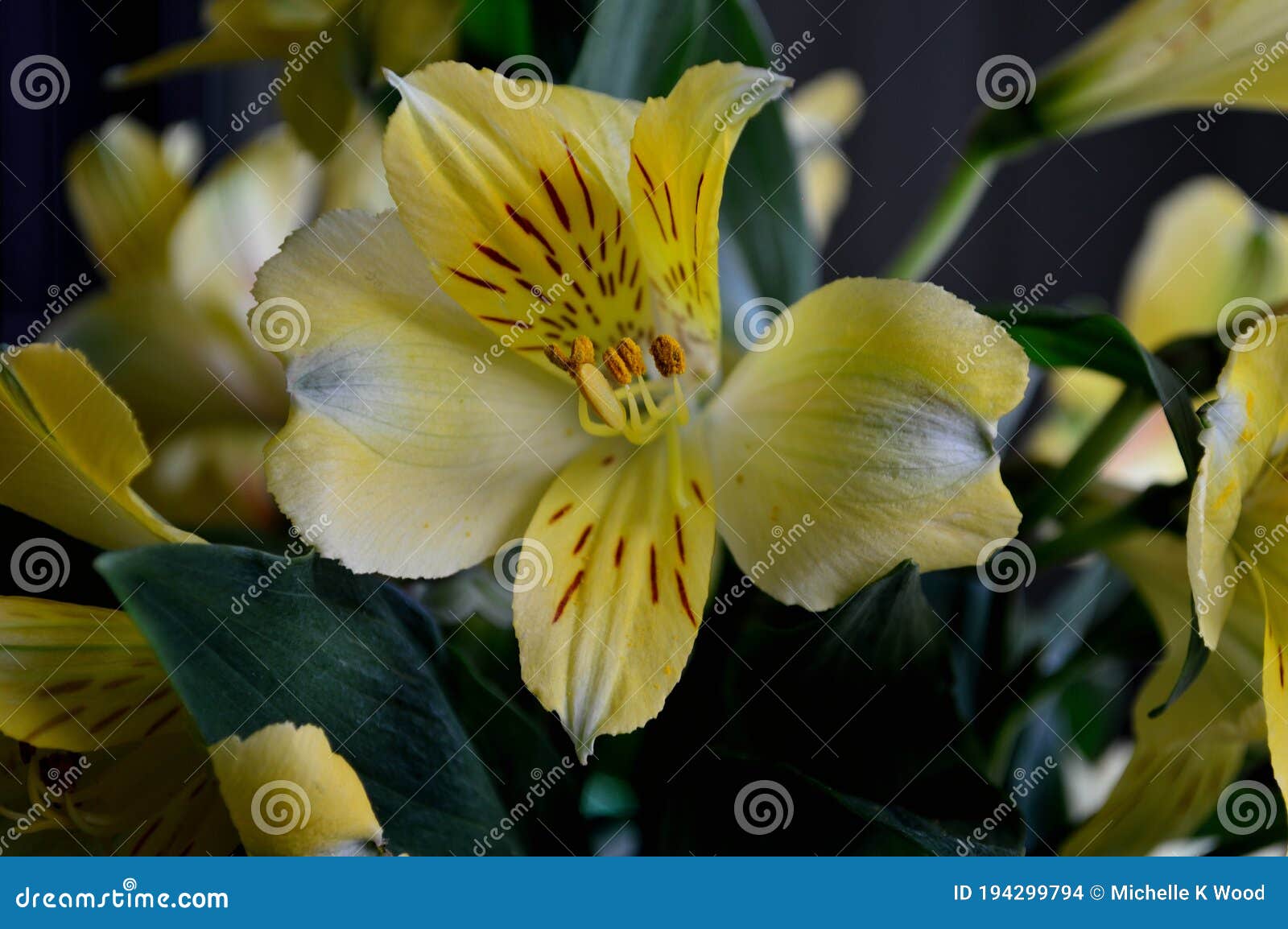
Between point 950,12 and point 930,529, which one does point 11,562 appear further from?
point 950,12

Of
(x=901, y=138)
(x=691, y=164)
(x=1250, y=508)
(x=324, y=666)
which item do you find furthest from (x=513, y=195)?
(x=901, y=138)

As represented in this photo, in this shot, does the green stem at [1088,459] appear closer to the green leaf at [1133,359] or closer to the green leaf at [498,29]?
the green leaf at [1133,359]

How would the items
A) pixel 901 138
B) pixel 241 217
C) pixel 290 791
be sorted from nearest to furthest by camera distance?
pixel 290 791
pixel 241 217
pixel 901 138

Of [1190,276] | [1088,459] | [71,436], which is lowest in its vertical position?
[71,436]

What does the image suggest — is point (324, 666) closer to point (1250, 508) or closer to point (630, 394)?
point (630, 394)

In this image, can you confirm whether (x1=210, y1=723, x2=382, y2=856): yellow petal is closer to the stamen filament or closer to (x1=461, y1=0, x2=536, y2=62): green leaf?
the stamen filament

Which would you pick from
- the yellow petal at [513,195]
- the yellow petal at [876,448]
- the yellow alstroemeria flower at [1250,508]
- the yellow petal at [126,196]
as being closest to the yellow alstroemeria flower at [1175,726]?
the yellow alstroemeria flower at [1250,508]
